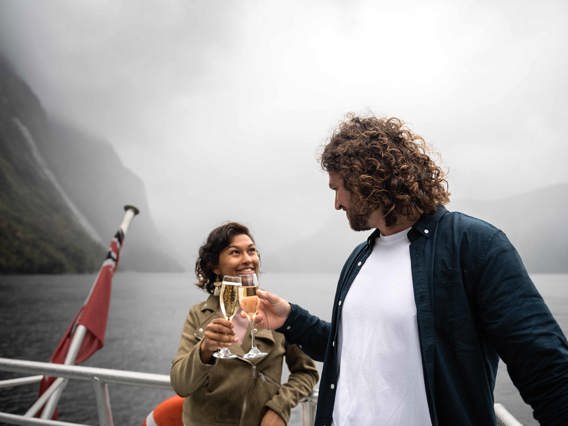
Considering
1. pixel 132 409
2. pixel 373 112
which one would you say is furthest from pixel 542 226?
pixel 373 112

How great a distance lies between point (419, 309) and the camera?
4.55ft

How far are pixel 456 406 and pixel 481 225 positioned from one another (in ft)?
1.83

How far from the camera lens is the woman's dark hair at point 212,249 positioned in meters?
2.65

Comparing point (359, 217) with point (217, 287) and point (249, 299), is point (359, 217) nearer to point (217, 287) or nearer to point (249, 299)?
point (249, 299)

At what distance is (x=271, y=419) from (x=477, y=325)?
48.2 inches

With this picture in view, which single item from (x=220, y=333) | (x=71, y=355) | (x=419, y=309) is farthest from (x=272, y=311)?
(x=71, y=355)

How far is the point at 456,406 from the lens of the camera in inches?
51.8

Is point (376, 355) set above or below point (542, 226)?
below

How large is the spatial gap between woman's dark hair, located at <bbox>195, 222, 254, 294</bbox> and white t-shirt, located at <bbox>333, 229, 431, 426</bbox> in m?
1.17

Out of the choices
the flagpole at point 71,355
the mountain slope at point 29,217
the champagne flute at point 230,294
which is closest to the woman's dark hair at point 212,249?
the champagne flute at point 230,294

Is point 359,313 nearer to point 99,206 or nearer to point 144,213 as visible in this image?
point 99,206

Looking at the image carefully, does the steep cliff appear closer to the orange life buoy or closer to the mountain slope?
the mountain slope

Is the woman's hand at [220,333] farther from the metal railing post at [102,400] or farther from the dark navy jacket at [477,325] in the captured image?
the metal railing post at [102,400]

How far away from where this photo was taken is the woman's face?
8.43 ft
